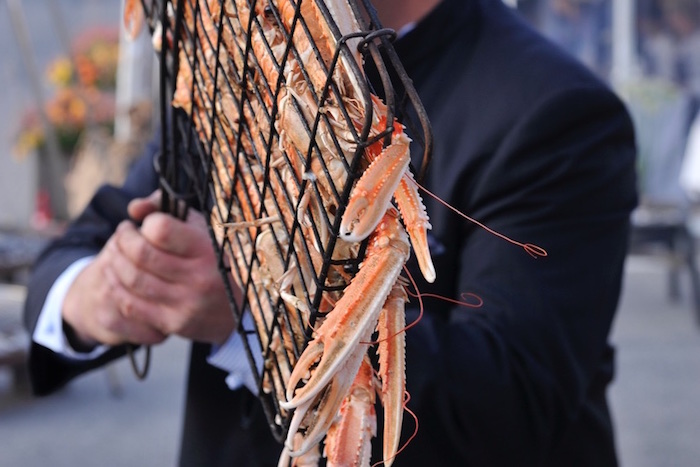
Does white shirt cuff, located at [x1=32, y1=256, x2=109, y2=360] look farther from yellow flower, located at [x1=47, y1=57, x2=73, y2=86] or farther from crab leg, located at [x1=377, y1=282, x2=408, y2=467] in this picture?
yellow flower, located at [x1=47, y1=57, x2=73, y2=86]

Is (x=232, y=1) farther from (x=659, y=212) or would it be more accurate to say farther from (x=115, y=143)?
(x=659, y=212)

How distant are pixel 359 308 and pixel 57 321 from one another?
93cm

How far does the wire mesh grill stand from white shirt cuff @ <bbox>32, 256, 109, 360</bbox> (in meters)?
0.55

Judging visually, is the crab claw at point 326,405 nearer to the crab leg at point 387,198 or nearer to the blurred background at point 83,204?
the crab leg at point 387,198

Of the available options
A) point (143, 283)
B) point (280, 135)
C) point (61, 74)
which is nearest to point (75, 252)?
point (143, 283)

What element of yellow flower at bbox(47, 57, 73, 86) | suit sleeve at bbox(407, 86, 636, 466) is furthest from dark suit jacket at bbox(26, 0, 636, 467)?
yellow flower at bbox(47, 57, 73, 86)

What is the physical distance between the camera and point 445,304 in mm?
1285

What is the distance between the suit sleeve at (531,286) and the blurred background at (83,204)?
52.8 inches

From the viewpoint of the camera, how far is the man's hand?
93cm

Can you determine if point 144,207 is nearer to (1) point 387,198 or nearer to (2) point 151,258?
(2) point 151,258

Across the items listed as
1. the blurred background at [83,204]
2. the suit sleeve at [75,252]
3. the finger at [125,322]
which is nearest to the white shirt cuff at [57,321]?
the suit sleeve at [75,252]

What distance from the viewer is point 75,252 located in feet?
4.94

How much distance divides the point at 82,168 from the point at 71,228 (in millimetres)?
3791

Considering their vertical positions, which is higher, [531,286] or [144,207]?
[144,207]
